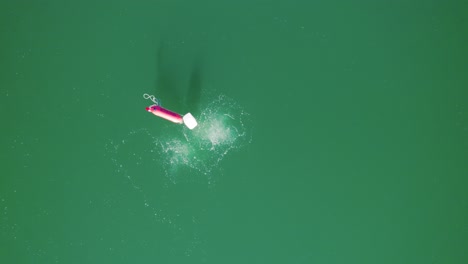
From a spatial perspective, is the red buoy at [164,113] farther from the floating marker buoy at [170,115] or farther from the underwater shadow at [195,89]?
the underwater shadow at [195,89]

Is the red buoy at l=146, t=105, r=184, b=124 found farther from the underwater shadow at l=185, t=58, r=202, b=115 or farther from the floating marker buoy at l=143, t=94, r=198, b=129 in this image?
the underwater shadow at l=185, t=58, r=202, b=115

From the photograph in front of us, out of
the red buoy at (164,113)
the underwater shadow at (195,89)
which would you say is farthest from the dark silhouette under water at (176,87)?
the red buoy at (164,113)

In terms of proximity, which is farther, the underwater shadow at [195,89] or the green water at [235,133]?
the underwater shadow at [195,89]

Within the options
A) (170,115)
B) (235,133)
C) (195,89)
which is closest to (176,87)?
(195,89)

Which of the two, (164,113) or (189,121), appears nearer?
(164,113)

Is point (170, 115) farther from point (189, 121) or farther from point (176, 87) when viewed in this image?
point (176, 87)

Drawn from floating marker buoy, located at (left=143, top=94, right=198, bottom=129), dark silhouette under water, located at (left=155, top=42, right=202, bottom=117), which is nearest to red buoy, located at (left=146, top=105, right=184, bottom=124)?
floating marker buoy, located at (left=143, top=94, right=198, bottom=129)

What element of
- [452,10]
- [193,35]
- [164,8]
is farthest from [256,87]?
[452,10]

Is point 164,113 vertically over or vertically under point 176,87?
under

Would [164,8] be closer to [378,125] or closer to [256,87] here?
[256,87]
